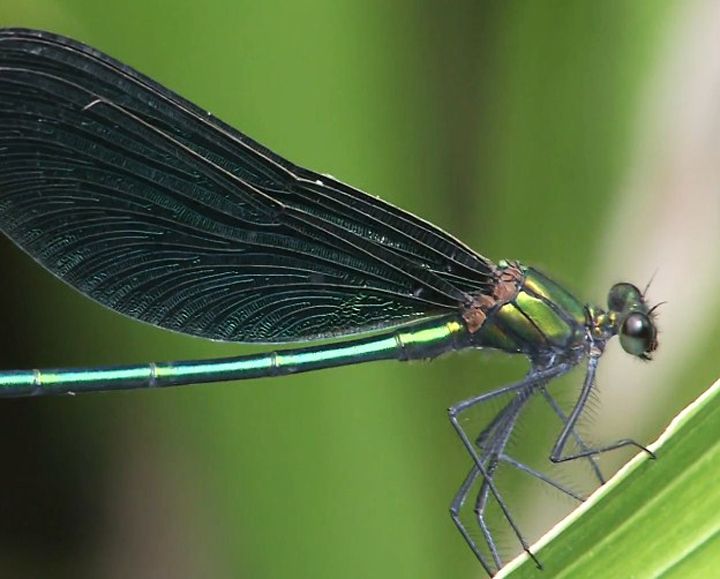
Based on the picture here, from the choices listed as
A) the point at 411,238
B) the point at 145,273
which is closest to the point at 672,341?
the point at 411,238

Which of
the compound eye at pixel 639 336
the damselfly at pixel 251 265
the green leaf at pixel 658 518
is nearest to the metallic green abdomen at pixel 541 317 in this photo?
the damselfly at pixel 251 265

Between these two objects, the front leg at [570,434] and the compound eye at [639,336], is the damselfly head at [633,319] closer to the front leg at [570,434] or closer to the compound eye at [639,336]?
the compound eye at [639,336]

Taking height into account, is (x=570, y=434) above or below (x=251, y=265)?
below

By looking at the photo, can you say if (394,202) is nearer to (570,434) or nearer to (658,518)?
(570,434)

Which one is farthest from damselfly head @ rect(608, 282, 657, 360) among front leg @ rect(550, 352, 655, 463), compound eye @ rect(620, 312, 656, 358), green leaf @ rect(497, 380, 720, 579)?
green leaf @ rect(497, 380, 720, 579)

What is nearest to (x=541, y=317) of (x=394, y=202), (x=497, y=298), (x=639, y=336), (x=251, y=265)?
(x=497, y=298)

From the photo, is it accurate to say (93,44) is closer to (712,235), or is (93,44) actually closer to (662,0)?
(662,0)

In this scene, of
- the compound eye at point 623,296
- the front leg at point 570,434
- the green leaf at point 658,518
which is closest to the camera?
the green leaf at point 658,518

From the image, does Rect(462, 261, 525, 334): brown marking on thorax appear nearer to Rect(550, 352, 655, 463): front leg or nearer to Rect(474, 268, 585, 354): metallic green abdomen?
Rect(474, 268, 585, 354): metallic green abdomen
